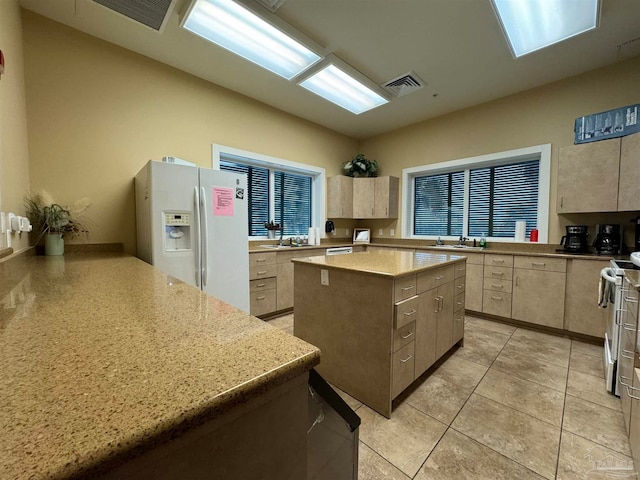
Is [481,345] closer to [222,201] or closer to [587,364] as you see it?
[587,364]

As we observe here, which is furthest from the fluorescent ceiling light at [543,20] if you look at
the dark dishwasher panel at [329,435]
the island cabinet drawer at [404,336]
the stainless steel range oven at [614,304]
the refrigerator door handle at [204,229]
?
the dark dishwasher panel at [329,435]

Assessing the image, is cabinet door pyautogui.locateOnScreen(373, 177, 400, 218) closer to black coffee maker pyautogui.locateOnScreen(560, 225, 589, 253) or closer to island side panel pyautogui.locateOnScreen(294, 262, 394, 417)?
black coffee maker pyautogui.locateOnScreen(560, 225, 589, 253)

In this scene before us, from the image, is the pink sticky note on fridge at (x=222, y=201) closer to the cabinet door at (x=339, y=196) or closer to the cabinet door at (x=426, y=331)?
the cabinet door at (x=426, y=331)

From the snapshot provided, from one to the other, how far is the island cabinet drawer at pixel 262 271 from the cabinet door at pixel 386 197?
85.1 inches

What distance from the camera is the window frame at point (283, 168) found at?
3.25 m

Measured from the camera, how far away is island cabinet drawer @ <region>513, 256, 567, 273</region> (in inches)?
110

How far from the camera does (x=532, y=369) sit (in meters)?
2.17

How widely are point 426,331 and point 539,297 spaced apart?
193 centimetres

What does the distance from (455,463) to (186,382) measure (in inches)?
62.2

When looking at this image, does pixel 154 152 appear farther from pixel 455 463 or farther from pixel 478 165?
pixel 478 165

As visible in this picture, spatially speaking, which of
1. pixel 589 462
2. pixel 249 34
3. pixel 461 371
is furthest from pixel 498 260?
pixel 249 34

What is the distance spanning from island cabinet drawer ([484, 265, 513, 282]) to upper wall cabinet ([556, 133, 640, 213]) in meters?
0.86

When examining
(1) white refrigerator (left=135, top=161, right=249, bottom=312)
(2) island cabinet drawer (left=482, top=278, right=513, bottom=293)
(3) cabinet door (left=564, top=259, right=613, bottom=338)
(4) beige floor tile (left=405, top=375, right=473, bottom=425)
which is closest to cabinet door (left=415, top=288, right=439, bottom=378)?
(4) beige floor tile (left=405, top=375, right=473, bottom=425)

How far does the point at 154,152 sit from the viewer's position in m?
2.74
